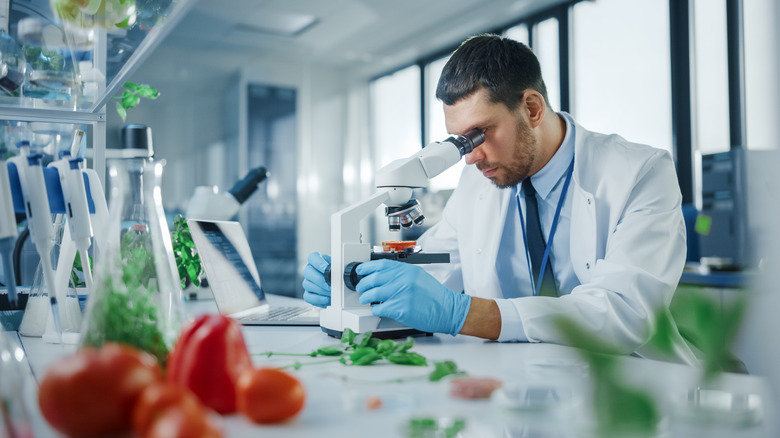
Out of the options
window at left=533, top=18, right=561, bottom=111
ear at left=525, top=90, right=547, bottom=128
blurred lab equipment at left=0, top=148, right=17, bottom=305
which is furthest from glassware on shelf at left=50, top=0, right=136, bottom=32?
window at left=533, top=18, right=561, bottom=111

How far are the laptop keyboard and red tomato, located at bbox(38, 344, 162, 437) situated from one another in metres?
1.04

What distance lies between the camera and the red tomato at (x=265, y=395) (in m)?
0.63

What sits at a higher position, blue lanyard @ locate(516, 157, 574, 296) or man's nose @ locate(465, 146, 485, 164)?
man's nose @ locate(465, 146, 485, 164)

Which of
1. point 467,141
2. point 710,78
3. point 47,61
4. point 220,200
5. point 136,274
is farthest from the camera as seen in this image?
point 710,78

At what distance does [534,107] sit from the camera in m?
1.87

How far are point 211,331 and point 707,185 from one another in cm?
318

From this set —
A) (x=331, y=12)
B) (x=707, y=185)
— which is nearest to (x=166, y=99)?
(x=331, y=12)

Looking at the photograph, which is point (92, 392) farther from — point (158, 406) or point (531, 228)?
point (531, 228)

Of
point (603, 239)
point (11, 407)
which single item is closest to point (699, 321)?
point (11, 407)

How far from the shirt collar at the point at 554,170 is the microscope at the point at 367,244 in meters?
0.62

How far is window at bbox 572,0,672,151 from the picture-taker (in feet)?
13.3

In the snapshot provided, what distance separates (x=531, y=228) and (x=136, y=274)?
1.38m

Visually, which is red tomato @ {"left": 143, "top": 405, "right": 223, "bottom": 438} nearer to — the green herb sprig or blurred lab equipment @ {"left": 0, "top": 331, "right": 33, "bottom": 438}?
blurred lab equipment @ {"left": 0, "top": 331, "right": 33, "bottom": 438}

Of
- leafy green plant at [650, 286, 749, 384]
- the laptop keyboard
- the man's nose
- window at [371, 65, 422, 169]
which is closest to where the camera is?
leafy green plant at [650, 286, 749, 384]
